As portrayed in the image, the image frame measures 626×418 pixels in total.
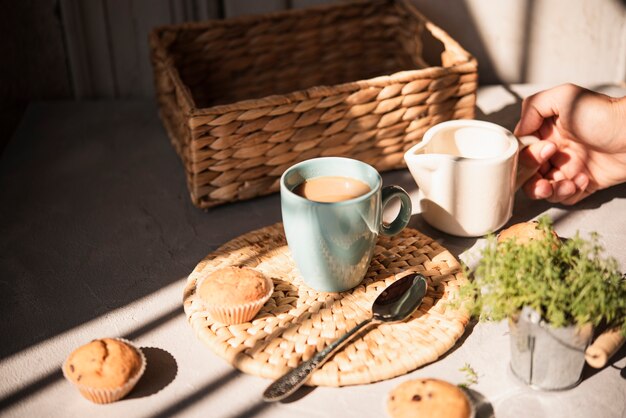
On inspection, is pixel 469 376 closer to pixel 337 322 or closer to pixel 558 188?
pixel 337 322

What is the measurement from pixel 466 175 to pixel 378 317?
0.24 meters

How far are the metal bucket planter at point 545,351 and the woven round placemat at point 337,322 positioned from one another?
0.09 m

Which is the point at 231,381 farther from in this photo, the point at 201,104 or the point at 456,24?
the point at 456,24

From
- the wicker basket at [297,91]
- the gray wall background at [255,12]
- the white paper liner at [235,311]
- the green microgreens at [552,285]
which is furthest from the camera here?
the gray wall background at [255,12]

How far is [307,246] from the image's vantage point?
874mm

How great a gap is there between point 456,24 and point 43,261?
92 cm

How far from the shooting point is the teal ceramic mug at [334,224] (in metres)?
0.85

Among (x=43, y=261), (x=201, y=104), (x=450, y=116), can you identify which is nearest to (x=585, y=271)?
(x=450, y=116)

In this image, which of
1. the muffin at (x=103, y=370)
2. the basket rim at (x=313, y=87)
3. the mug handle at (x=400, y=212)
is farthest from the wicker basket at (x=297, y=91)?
the muffin at (x=103, y=370)

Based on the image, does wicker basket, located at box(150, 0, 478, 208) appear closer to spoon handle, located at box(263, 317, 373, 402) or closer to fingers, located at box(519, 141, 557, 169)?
fingers, located at box(519, 141, 557, 169)

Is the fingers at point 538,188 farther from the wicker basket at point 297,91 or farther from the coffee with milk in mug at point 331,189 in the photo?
the coffee with milk in mug at point 331,189

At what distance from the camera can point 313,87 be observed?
3.96 ft

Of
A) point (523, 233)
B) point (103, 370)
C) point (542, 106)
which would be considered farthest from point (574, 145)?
point (103, 370)

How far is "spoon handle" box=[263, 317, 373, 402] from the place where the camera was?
766 millimetres
